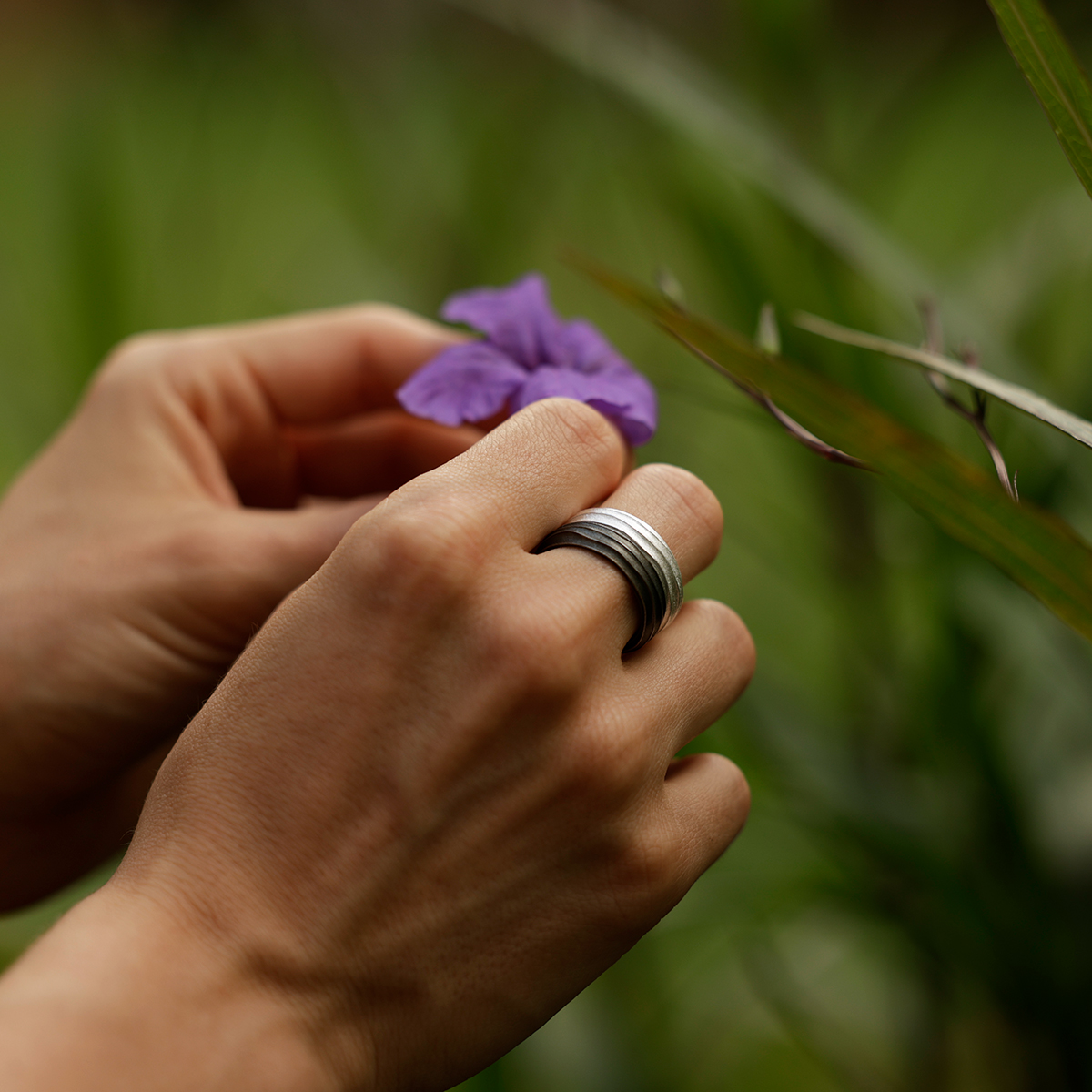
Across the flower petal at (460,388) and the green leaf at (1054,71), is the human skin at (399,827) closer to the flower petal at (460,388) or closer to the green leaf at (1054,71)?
the flower petal at (460,388)

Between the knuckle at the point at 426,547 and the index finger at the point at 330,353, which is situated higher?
the knuckle at the point at 426,547

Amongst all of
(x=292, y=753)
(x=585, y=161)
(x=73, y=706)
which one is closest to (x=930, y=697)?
(x=292, y=753)

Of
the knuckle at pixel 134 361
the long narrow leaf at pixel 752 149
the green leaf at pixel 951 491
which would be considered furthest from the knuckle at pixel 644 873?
the knuckle at pixel 134 361

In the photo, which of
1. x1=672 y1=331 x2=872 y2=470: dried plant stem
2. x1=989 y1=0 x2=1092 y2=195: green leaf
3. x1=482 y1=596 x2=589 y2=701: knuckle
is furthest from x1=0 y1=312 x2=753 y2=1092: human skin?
x1=989 y1=0 x2=1092 y2=195: green leaf

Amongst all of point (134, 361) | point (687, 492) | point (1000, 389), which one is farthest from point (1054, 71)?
point (134, 361)

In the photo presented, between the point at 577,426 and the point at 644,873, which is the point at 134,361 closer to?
the point at 577,426

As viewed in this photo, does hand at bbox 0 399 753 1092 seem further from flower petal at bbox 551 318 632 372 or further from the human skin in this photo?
flower petal at bbox 551 318 632 372

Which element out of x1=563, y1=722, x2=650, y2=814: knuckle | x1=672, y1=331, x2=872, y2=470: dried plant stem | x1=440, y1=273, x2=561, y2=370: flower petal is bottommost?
x1=563, y1=722, x2=650, y2=814: knuckle
